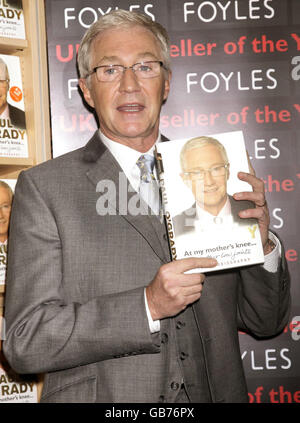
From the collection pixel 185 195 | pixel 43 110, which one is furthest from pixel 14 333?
pixel 43 110

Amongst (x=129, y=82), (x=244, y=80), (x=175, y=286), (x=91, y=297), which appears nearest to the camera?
(x=175, y=286)

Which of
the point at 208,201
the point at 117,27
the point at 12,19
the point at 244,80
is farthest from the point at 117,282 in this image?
the point at 12,19

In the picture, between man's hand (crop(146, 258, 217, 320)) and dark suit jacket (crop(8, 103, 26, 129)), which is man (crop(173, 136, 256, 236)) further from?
dark suit jacket (crop(8, 103, 26, 129))

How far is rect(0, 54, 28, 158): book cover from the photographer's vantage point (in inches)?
90.4

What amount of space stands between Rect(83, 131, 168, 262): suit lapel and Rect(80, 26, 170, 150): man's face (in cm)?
12

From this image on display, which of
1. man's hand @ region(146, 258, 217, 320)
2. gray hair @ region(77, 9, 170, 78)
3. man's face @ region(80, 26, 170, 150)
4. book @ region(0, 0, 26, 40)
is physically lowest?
man's hand @ region(146, 258, 217, 320)

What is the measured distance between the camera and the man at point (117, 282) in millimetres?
1538

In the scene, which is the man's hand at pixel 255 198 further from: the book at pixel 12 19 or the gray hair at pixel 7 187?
the book at pixel 12 19

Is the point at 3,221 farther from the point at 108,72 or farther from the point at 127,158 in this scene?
the point at 108,72

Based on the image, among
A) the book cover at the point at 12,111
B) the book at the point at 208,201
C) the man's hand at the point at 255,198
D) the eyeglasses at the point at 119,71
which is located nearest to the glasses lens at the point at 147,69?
the eyeglasses at the point at 119,71

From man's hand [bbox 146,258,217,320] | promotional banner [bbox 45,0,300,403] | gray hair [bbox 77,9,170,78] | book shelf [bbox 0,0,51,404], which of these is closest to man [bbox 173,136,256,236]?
man's hand [bbox 146,258,217,320]

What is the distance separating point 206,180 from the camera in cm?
159

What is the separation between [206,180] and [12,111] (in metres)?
1.21

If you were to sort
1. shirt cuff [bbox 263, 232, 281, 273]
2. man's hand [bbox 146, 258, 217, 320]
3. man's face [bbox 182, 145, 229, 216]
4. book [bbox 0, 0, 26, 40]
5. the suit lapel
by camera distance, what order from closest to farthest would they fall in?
1. man's hand [bbox 146, 258, 217, 320]
2. man's face [bbox 182, 145, 229, 216]
3. the suit lapel
4. shirt cuff [bbox 263, 232, 281, 273]
5. book [bbox 0, 0, 26, 40]
